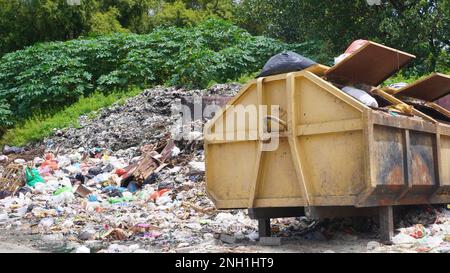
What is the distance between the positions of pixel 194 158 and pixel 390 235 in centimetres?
517

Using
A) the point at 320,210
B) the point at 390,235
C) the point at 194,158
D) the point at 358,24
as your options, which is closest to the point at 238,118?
the point at 320,210

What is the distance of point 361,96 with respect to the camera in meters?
5.43

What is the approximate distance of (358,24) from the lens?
1678cm

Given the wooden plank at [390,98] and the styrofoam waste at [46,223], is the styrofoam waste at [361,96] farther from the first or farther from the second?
the styrofoam waste at [46,223]

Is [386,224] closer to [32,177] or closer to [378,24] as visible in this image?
[32,177]

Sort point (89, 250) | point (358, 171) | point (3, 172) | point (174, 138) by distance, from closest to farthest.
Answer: point (358, 171)
point (89, 250)
point (174, 138)
point (3, 172)

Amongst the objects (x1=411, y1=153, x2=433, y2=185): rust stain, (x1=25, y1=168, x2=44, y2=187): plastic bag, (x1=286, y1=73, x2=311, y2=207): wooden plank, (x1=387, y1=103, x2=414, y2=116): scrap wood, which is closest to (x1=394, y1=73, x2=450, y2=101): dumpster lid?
(x1=387, y1=103, x2=414, y2=116): scrap wood

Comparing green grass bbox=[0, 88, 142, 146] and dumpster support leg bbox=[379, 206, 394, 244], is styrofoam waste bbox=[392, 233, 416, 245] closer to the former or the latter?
dumpster support leg bbox=[379, 206, 394, 244]

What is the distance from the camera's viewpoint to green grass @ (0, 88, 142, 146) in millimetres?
15086

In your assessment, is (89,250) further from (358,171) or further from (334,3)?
(334,3)

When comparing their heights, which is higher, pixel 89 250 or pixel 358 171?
pixel 358 171

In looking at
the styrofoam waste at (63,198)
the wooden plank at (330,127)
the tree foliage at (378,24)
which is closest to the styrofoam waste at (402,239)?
the wooden plank at (330,127)

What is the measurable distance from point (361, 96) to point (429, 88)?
5.15ft

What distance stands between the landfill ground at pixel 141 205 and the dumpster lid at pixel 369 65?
1438 millimetres
